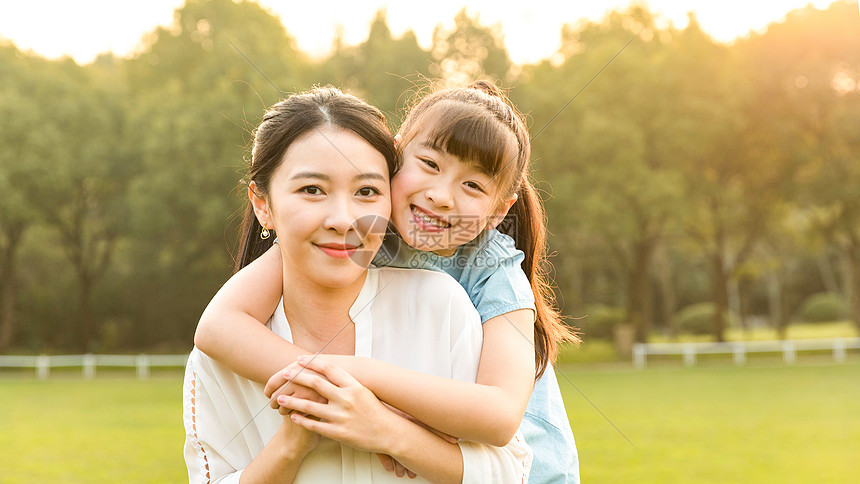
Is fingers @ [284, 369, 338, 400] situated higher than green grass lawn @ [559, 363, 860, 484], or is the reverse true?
fingers @ [284, 369, 338, 400]

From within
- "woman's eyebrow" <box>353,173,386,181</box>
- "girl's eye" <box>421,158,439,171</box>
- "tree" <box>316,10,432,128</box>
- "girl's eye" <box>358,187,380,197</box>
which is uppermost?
"tree" <box>316,10,432,128</box>

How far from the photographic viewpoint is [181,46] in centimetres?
2781

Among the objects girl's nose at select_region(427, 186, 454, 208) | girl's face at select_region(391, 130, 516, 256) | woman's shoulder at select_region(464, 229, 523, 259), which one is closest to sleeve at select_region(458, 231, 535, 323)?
woman's shoulder at select_region(464, 229, 523, 259)

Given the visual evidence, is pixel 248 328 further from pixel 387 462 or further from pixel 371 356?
pixel 387 462

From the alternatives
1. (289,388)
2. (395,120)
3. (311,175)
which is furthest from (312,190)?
(395,120)

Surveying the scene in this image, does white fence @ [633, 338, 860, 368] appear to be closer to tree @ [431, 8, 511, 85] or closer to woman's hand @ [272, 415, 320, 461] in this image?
tree @ [431, 8, 511, 85]

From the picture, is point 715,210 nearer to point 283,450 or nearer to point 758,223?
point 758,223

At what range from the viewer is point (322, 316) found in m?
2.40

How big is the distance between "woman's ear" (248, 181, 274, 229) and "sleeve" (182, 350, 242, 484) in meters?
0.50

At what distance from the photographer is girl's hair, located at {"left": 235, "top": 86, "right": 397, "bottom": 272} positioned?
7.57 ft

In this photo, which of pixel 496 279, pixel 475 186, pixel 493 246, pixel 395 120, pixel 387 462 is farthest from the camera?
pixel 395 120

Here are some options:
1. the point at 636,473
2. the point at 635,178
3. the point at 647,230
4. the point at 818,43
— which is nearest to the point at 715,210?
the point at 647,230

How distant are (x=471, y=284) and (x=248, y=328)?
2.99 ft

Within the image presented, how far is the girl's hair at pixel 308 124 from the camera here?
2.31 m
